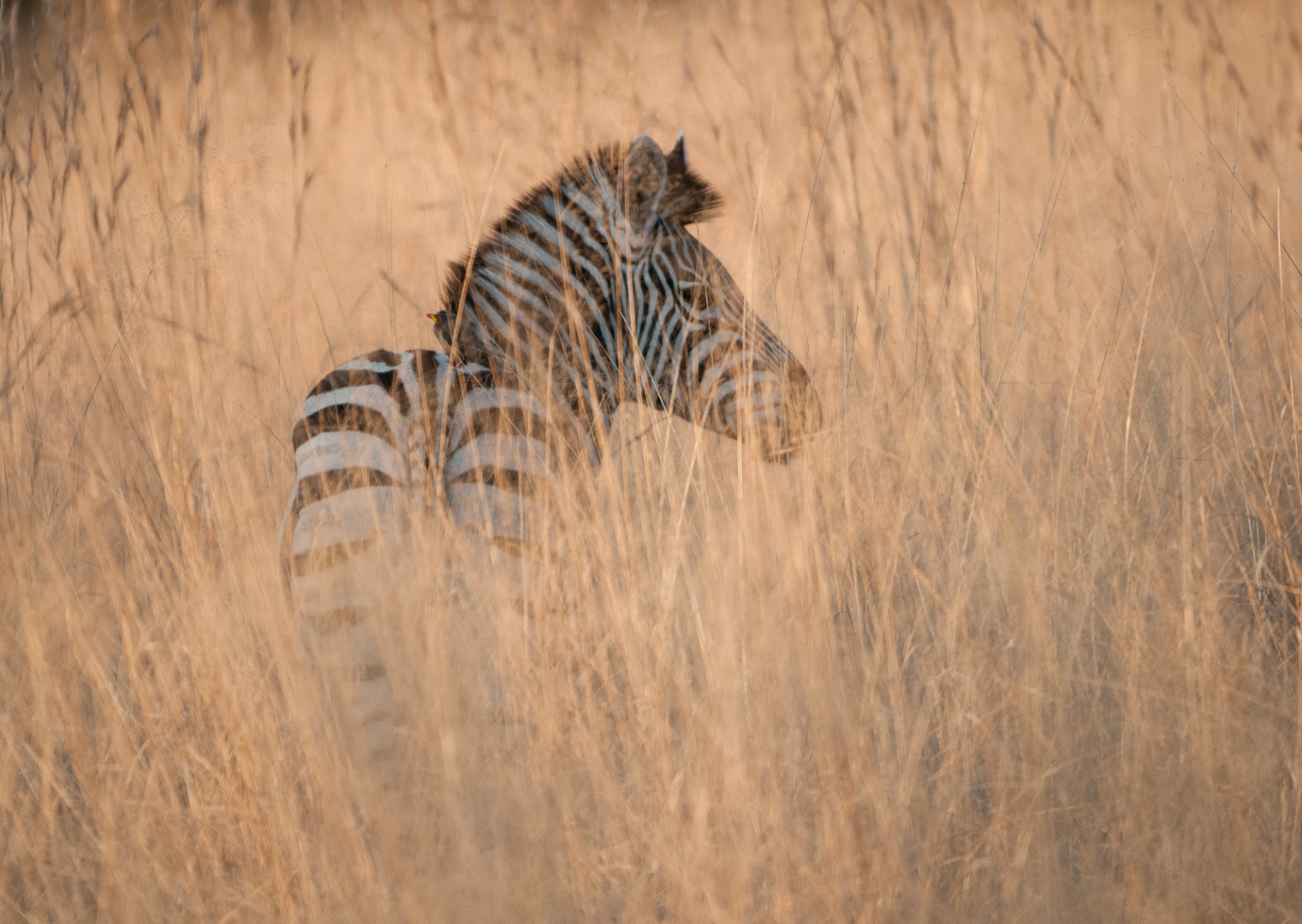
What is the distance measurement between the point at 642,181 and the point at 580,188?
0.17 metres

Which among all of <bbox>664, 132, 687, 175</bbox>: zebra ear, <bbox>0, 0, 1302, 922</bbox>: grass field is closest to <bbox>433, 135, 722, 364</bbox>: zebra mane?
<bbox>664, 132, 687, 175</bbox>: zebra ear

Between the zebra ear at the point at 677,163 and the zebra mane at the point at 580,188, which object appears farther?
the zebra ear at the point at 677,163

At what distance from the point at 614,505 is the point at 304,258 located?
79.8 inches

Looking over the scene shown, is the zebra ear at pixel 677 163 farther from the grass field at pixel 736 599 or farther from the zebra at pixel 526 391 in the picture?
the grass field at pixel 736 599

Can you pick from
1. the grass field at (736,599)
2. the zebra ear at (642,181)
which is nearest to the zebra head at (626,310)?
the zebra ear at (642,181)

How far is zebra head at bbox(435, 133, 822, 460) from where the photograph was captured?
2.03m

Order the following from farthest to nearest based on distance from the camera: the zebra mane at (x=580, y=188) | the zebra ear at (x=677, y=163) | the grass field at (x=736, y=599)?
the zebra ear at (x=677, y=163)
the zebra mane at (x=580, y=188)
the grass field at (x=736, y=599)

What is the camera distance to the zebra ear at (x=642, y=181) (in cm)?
204

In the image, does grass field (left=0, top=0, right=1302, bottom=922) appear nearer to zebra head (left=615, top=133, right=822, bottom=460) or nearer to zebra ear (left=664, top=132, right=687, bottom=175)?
zebra head (left=615, top=133, right=822, bottom=460)

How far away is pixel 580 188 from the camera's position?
85.4 inches

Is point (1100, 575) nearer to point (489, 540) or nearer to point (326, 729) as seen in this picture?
point (489, 540)

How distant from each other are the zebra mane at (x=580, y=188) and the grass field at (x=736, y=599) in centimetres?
28

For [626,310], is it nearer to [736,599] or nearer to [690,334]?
[690,334]

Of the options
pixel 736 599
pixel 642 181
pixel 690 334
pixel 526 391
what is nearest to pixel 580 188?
pixel 642 181
